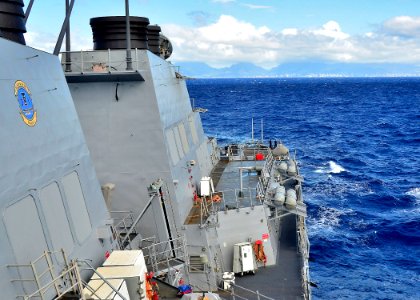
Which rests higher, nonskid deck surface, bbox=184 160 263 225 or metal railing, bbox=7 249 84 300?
metal railing, bbox=7 249 84 300

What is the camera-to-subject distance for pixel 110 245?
43.1 feet

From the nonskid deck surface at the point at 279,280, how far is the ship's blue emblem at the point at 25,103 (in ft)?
37.4

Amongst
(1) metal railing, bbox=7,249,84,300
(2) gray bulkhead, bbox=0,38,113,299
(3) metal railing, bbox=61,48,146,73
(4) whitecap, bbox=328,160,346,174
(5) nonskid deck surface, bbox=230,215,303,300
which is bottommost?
(4) whitecap, bbox=328,160,346,174

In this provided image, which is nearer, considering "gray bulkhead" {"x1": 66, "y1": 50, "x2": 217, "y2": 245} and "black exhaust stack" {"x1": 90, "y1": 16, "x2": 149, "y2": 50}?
"gray bulkhead" {"x1": 66, "y1": 50, "x2": 217, "y2": 245}

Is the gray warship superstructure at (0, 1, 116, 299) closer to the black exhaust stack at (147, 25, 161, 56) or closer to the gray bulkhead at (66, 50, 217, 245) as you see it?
the gray bulkhead at (66, 50, 217, 245)

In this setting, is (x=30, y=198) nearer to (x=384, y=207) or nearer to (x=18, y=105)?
(x=18, y=105)

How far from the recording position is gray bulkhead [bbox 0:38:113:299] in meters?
8.85

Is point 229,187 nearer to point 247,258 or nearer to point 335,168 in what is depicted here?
point 247,258

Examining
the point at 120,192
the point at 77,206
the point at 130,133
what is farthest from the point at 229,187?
the point at 77,206

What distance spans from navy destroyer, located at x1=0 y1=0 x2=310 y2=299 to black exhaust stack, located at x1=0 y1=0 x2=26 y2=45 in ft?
0.10

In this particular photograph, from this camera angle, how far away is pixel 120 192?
17797mm

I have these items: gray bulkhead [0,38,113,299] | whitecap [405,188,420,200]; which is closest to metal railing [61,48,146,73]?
gray bulkhead [0,38,113,299]

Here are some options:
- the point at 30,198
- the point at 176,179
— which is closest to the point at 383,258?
the point at 176,179

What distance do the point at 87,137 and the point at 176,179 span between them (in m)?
3.85
